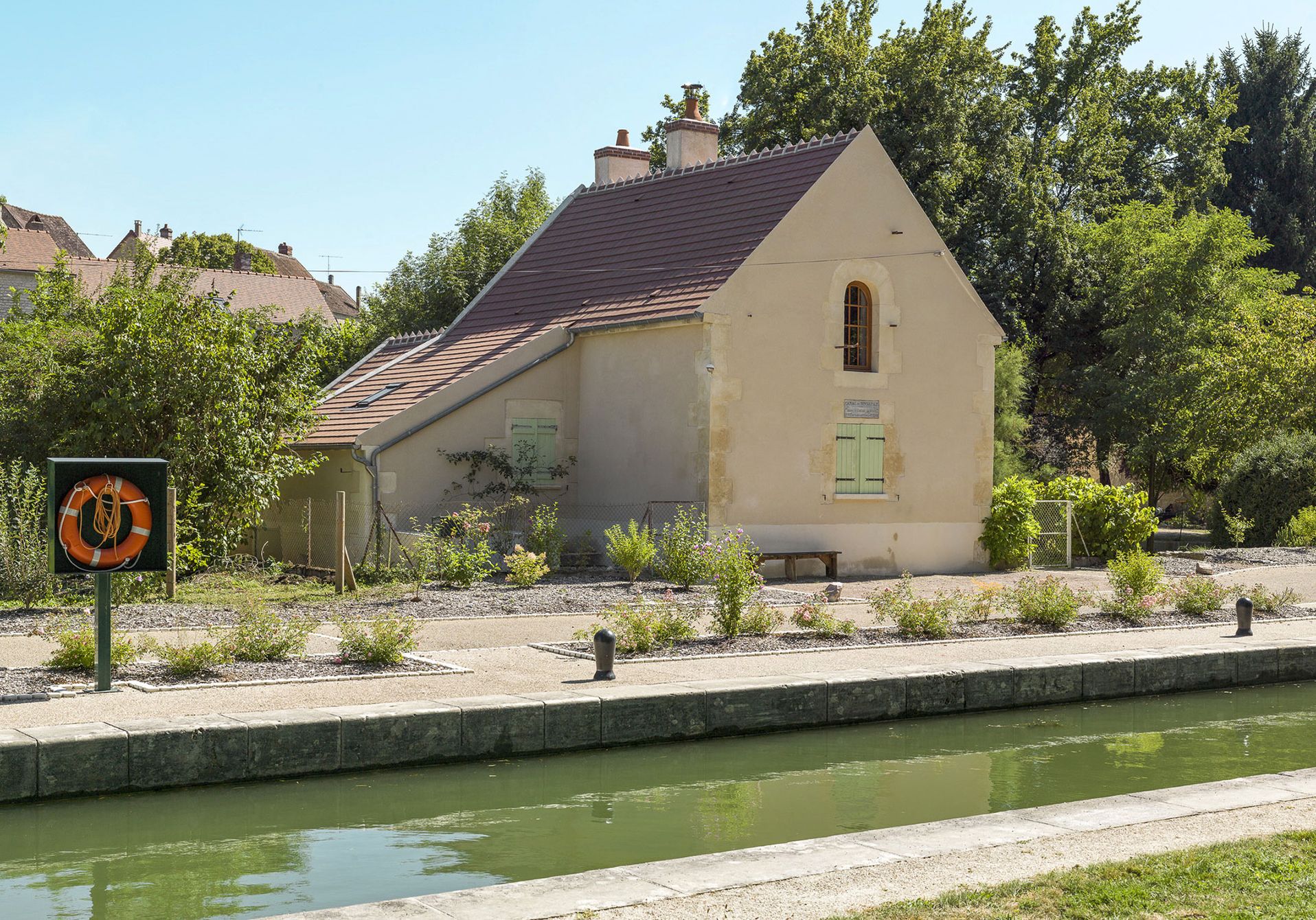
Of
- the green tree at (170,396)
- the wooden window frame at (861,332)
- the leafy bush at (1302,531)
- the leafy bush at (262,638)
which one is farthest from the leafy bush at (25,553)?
the leafy bush at (1302,531)

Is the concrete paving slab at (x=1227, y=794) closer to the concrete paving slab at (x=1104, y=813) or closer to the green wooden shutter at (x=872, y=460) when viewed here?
the concrete paving slab at (x=1104, y=813)

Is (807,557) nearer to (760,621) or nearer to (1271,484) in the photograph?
(760,621)

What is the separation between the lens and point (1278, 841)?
6.37 m

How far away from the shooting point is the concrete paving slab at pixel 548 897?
539 cm

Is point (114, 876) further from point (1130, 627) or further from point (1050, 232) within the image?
point (1050, 232)

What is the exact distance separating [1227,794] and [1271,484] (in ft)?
78.2

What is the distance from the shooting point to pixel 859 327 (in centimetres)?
2330

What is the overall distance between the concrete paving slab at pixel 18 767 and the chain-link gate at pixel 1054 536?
64.9ft

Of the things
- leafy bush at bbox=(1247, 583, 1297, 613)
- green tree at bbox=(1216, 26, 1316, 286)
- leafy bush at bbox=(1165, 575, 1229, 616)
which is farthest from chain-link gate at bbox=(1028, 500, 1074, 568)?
green tree at bbox=(1216, 26, 1316, 286)

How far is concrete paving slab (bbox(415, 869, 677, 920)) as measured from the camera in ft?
17.7

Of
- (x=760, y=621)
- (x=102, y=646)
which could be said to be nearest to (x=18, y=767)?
(x=102, y=646)

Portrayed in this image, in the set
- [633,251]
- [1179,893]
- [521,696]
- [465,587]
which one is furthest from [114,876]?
[633,251]

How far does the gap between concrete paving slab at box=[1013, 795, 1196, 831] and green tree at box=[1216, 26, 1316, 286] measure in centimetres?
4796

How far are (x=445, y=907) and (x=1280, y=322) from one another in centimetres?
3274
